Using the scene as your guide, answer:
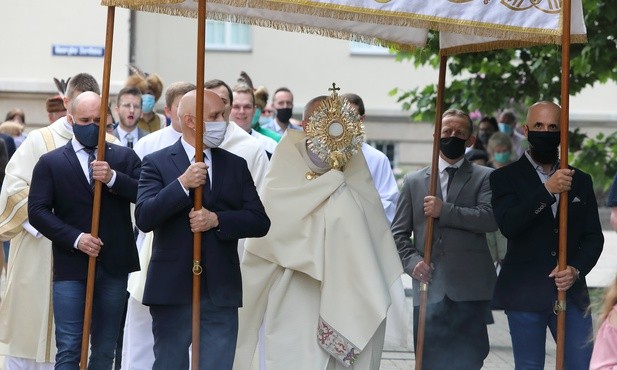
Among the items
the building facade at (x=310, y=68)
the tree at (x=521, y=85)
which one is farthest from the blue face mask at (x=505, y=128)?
the building facade at (x=310, y=68)

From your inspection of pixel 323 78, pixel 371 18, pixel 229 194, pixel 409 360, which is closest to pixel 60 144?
pixel 229 194

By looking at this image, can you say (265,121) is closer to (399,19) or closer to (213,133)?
(213,133)

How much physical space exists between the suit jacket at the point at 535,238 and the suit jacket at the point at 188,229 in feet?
4.92

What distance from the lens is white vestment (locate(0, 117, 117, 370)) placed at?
358 inches

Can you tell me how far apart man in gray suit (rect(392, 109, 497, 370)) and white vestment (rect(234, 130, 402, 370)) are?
2.69 feet

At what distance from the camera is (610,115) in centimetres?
2947

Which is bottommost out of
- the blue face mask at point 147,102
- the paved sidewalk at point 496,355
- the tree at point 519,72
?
the paved sidewalk at point 496,355

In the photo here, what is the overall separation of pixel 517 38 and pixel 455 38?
1.19 meters

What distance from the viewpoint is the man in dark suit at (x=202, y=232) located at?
757cm

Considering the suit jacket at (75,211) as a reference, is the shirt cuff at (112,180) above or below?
above

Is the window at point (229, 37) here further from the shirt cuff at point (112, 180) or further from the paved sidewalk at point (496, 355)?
the shirt cuff at point (112, 180)

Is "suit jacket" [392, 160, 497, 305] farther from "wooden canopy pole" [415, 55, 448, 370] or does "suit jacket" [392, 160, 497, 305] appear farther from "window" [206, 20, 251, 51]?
"window" [206, 20, 251, 51]

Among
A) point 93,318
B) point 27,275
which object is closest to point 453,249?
point 93,318

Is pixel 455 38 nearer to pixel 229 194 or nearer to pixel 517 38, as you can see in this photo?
pixel 517 38
